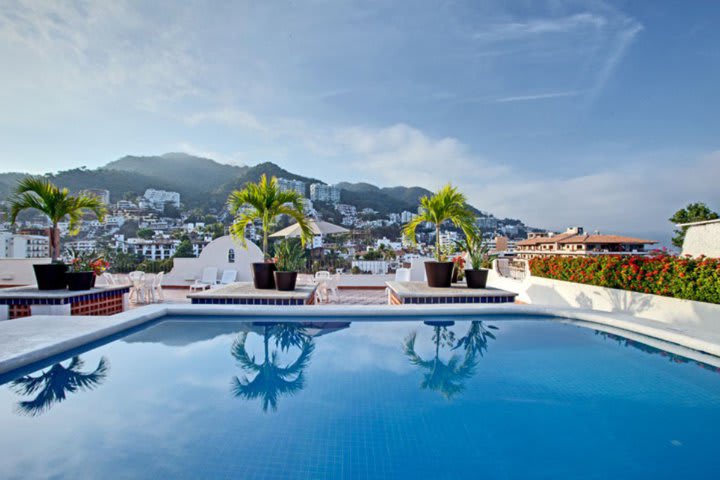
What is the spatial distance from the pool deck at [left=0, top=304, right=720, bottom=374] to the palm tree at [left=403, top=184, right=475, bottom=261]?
2765 millimetres

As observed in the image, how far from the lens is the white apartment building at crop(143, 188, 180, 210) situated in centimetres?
3241

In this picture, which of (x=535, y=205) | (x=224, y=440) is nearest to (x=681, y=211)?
(x=535, y=205)

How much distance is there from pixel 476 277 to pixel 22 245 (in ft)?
51.7

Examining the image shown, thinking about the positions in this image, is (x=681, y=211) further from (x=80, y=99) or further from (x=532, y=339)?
(x=80, y=99)

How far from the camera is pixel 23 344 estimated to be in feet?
12.1

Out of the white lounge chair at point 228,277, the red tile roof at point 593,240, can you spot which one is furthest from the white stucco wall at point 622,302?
the red tile roof at point 593,240

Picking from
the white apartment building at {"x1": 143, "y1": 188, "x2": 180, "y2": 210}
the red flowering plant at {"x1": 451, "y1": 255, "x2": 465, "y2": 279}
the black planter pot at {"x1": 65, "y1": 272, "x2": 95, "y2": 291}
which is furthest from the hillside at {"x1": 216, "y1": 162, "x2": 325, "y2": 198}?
the black planter pot at {"x1": 65, "y1": 272, "x2": 95, "y2": 291}

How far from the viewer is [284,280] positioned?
284 inches

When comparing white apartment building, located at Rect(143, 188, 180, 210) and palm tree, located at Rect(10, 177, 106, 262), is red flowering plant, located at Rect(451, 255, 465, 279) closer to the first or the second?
palm tree, located at Rect(10, 177, 106, 262)

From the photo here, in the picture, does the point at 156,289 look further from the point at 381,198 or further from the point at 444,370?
the point at 381,198

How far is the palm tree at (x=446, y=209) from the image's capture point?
8.23m

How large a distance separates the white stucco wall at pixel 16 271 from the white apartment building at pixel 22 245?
3.61 ft

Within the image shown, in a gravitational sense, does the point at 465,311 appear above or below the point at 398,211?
below

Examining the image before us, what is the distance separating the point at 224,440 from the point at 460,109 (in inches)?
609
